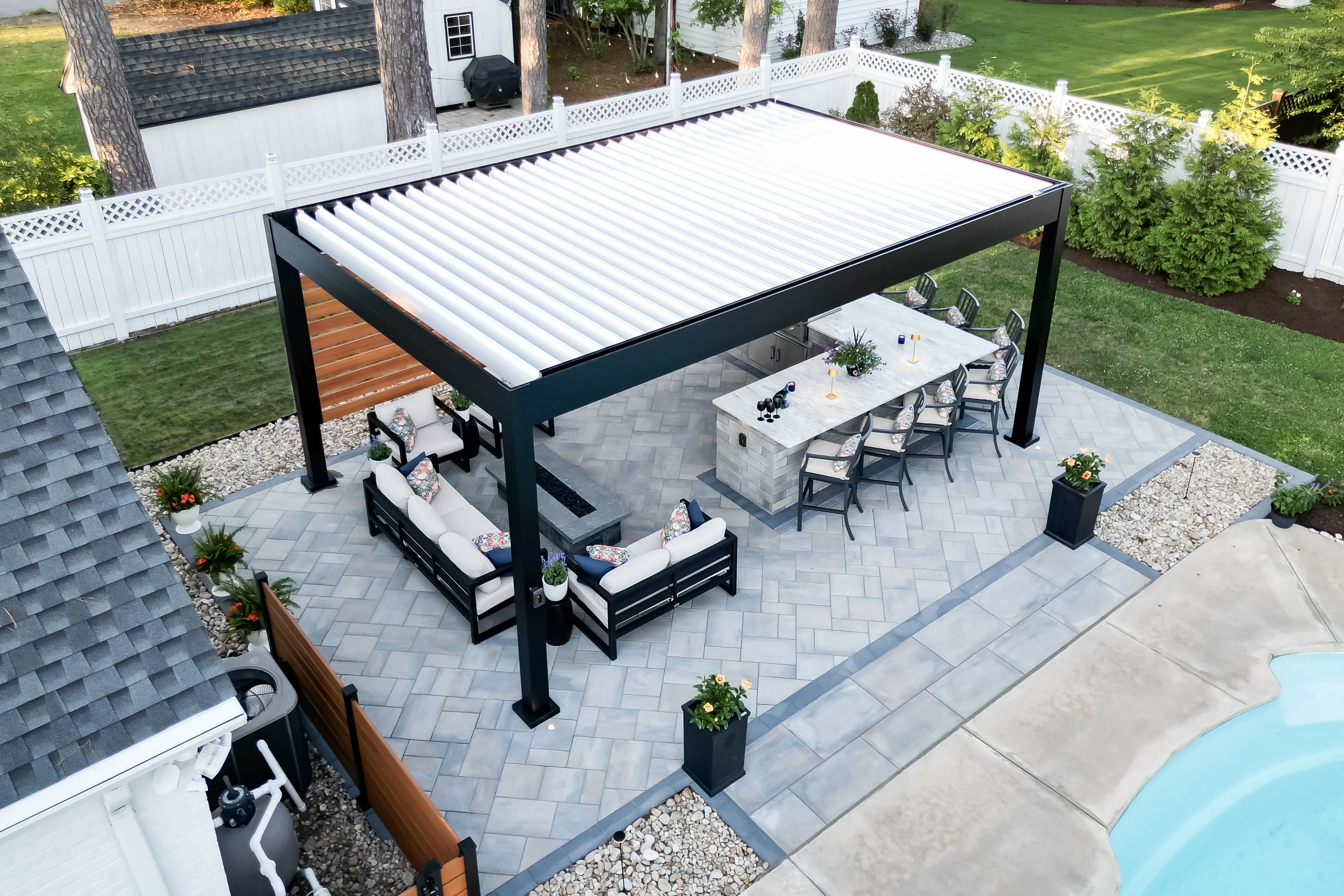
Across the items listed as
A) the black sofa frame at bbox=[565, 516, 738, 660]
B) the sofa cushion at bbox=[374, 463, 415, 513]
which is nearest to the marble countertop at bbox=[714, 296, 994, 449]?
the black sofa frame at bbox=[565, 516, 738, 660]

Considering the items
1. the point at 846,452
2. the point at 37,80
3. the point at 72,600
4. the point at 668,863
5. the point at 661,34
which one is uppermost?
the point at 72,600

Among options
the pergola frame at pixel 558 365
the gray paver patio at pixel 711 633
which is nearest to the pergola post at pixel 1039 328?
the pergola frame at pixel 558 365

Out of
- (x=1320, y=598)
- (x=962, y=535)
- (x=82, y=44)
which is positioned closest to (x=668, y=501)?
(x=962, y=535)

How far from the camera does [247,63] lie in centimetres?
1852

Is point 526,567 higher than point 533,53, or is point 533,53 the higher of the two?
point 533,53

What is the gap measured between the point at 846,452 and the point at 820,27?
14411mm

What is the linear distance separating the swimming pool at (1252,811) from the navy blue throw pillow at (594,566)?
14.0ft

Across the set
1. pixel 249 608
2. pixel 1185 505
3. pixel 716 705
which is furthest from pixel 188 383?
pixel 1185 505

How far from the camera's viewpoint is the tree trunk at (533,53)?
19531mm

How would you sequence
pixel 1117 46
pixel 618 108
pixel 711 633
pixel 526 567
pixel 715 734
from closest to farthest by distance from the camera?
1. pixel 715 734
2. pixel 526 567
3. pixel 711 633
4. pixel 618 108
5. pixel 1117 46

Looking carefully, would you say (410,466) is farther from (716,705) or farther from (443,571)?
(716,705)

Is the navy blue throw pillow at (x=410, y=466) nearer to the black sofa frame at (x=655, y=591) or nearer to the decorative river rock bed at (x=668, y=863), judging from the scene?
the black sofa frame at (x=655, y=591)

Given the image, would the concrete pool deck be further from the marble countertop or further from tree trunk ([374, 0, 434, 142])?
tree trunk ([374, 0, 434, 142])

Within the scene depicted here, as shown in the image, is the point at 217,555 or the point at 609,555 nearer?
the point at 609,555
